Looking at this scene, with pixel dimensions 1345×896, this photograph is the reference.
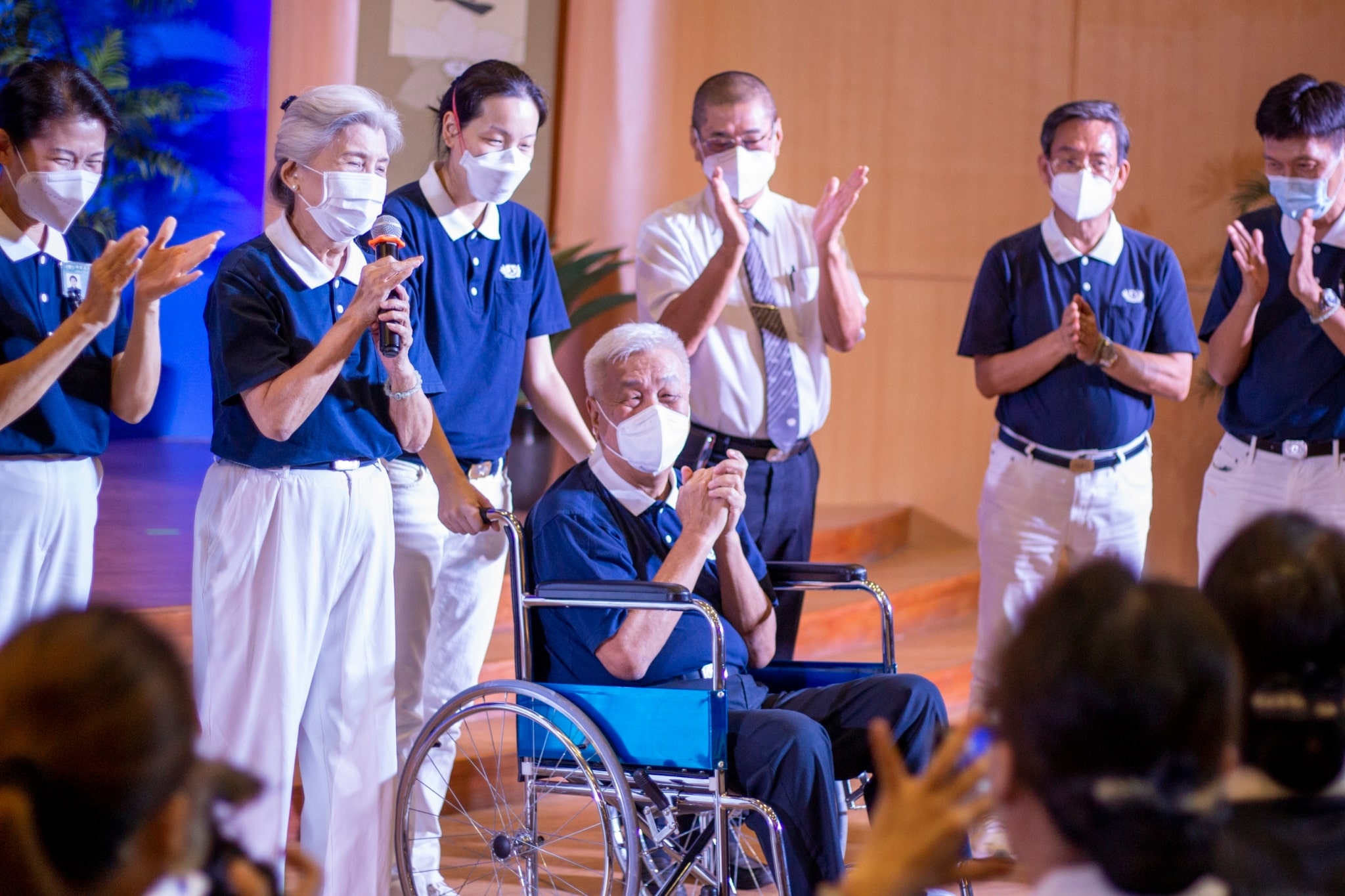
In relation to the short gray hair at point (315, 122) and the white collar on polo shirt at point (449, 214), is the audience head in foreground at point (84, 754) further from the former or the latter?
the white collar on polo shirt at point (449, 214)

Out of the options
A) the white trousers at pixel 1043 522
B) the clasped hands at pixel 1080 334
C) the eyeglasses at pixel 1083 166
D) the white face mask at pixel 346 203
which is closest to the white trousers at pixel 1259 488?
the white trousers at pixel 1043 522

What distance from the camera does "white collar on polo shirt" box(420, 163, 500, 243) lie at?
8.50 ft

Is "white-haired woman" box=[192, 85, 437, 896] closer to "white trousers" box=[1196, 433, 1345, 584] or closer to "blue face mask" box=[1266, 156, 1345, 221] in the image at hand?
"white trousers" box=[1196, 433, 1345, 584]

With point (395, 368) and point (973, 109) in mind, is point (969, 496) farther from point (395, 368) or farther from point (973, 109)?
point (395, 368)

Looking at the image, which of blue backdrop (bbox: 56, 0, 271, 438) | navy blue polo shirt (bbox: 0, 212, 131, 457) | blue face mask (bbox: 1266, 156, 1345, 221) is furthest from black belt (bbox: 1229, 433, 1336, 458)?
blue backdrop (bbox: 56, 0, 271, 438)

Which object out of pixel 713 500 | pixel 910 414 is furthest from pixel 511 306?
pixel 910 414

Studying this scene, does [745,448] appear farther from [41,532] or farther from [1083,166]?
[41,532]

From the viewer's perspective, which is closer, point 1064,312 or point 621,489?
point 621,489

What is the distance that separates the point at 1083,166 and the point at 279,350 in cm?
191

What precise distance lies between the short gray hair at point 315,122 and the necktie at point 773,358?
108cm

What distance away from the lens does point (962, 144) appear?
18.3ft

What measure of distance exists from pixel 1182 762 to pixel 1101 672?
0.28ft

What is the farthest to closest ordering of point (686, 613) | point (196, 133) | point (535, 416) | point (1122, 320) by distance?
1. point (196, 133)
2. point (535, 416)
3. point (1122, 320)
4. point (686, 613)

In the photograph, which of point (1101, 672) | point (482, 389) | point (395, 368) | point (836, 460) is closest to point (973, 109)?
point (836, 460)
